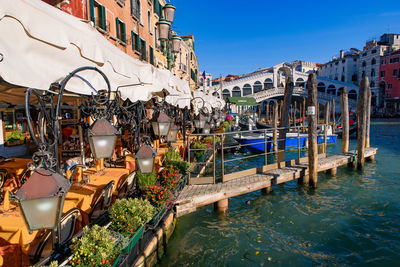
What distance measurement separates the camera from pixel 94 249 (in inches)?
105

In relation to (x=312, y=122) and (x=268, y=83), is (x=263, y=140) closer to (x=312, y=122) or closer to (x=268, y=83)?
(x=312, y=122)

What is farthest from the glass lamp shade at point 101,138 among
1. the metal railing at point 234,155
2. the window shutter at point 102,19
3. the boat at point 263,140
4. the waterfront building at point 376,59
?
the waterfront building at point 376,59

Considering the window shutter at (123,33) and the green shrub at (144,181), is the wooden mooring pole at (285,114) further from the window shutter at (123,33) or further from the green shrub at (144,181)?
the window shutter at (123,33)

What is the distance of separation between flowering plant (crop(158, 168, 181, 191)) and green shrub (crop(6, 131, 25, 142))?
9.42 meters

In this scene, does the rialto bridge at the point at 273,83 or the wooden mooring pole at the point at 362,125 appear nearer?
the wooden mooring pole at the point at 362,125

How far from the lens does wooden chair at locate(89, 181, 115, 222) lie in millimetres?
3916

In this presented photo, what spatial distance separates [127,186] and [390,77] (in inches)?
2514

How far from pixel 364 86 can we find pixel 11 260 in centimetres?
1253

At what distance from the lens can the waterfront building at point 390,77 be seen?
50.9 meters

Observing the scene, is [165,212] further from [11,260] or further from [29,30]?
[29,30]

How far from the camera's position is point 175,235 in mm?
5578

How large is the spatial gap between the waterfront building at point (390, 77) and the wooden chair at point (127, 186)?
62096 millimetres

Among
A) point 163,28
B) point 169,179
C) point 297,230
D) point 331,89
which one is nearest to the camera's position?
point 169,179

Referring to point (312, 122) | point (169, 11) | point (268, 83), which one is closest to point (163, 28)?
point (169, 11)
